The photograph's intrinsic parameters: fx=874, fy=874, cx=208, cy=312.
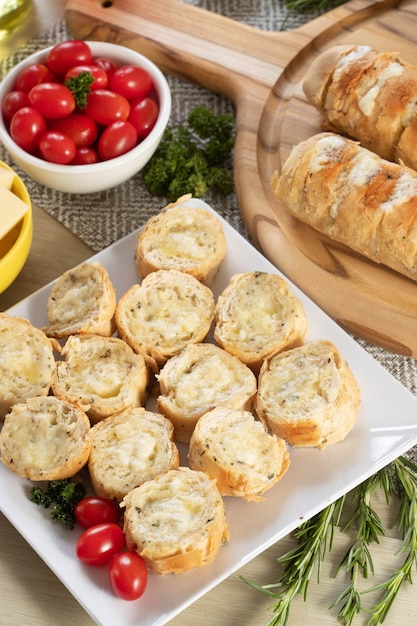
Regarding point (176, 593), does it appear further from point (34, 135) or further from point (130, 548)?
point (34, 135)

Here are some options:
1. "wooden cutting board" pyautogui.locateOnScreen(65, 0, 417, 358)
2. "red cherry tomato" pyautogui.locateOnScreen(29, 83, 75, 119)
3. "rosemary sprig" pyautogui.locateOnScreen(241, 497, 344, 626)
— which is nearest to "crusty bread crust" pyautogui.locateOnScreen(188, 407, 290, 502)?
"rosemary sprig" pyautogui.locateOnScreen(241, 497, 344, 626)

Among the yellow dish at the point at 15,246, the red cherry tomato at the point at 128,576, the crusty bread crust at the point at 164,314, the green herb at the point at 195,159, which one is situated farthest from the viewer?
the green herb at the point at 195,159

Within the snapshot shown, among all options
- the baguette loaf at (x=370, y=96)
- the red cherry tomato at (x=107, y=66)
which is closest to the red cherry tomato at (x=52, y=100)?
the red cherry tomato at (x=107, y=66)

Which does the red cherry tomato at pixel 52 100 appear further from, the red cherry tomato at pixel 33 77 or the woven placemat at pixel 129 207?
the woven placemat at pixel 129 207

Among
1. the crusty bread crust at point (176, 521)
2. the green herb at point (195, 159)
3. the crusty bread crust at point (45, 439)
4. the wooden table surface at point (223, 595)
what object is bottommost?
the wooden table surface at point (223, 595)

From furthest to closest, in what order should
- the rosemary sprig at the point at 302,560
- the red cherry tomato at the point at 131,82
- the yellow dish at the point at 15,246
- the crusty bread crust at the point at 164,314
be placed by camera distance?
the red cherry tomato at the point at 131,82
the yellow dish at the point at 15,246
the crusty bread crust at the point at 164,314
the rosemary sprig at the point at 302,560

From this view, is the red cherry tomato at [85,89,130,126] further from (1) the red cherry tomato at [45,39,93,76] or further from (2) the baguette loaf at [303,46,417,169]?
(2) the baguette loaf at [303,46,417,169]
